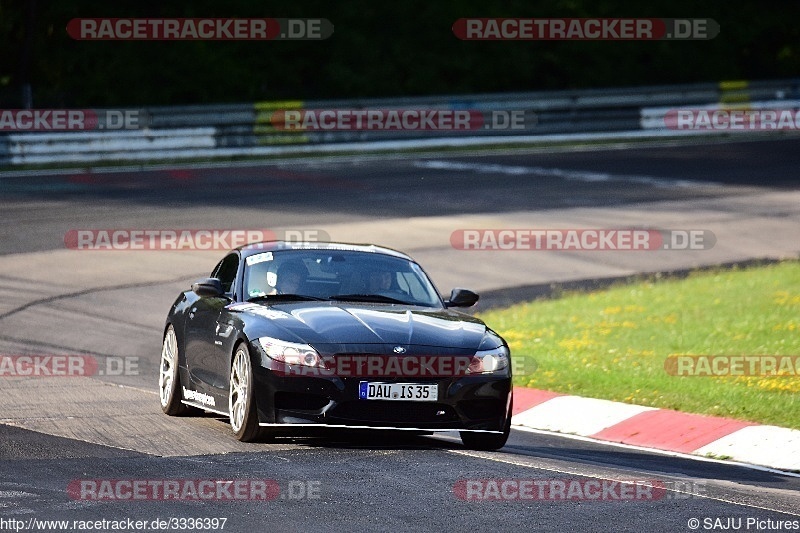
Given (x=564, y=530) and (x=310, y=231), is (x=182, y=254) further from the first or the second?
(x=564, y=530)

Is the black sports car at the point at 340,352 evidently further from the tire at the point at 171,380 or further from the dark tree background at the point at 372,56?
the dark tree background at the point at 372,56

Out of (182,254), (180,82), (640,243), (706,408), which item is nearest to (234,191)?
(182,254)

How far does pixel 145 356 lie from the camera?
51.2ft

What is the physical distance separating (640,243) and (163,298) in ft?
28.0

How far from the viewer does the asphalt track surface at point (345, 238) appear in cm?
800

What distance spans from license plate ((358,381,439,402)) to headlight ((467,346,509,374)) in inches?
14.0

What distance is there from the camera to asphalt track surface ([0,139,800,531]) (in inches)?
315
